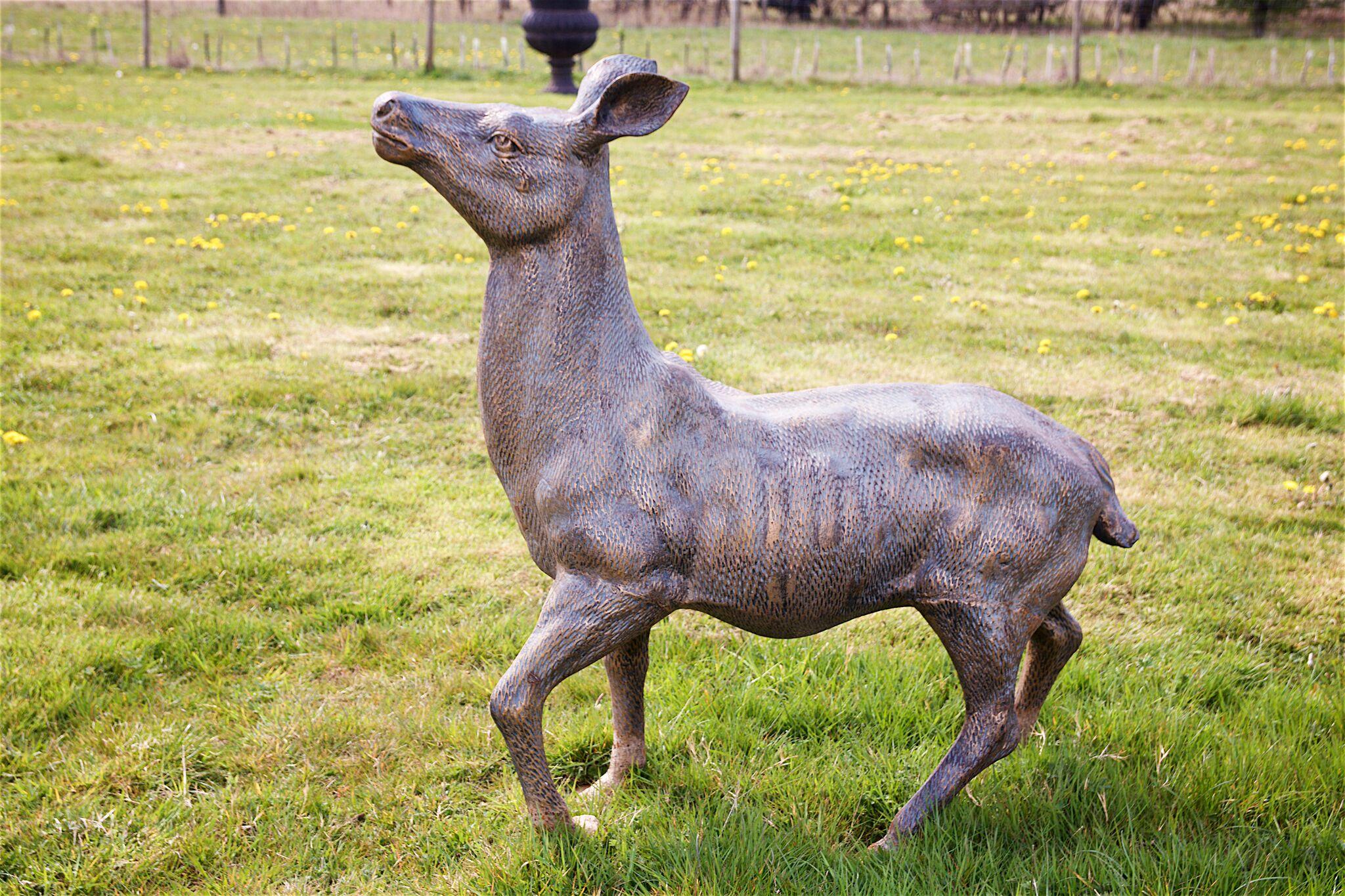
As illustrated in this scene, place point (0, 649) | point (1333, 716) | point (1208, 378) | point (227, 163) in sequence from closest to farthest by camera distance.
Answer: point (1333, 716) < point (0, 649) < point (1208, 378) < point (227, 163)

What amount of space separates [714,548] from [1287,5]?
45.2 metres

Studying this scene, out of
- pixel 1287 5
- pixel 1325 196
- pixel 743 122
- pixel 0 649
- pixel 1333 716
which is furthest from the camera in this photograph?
pixel 1287 5

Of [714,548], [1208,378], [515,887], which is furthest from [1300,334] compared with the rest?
[515,887]

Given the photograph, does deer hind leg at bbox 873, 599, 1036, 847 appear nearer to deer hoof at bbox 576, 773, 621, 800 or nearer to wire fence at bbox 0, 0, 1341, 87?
deer hoof at bbox 576, 773, 621, 800

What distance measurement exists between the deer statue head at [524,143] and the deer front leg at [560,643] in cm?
98

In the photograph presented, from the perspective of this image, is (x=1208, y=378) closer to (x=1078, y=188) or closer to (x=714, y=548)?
(x=714, y=548)

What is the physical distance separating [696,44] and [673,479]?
103 feet

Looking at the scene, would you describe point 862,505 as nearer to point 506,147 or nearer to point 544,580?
point 506,147

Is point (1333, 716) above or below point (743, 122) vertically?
below

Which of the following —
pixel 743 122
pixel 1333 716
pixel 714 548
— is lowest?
pixel 1333 716

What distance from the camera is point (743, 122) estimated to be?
1819cm

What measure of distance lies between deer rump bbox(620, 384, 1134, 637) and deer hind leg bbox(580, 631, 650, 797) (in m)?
0.52

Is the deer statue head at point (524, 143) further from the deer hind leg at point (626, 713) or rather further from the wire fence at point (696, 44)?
the wire fence at point (696, 44)

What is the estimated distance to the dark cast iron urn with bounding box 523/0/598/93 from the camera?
61.7ft
